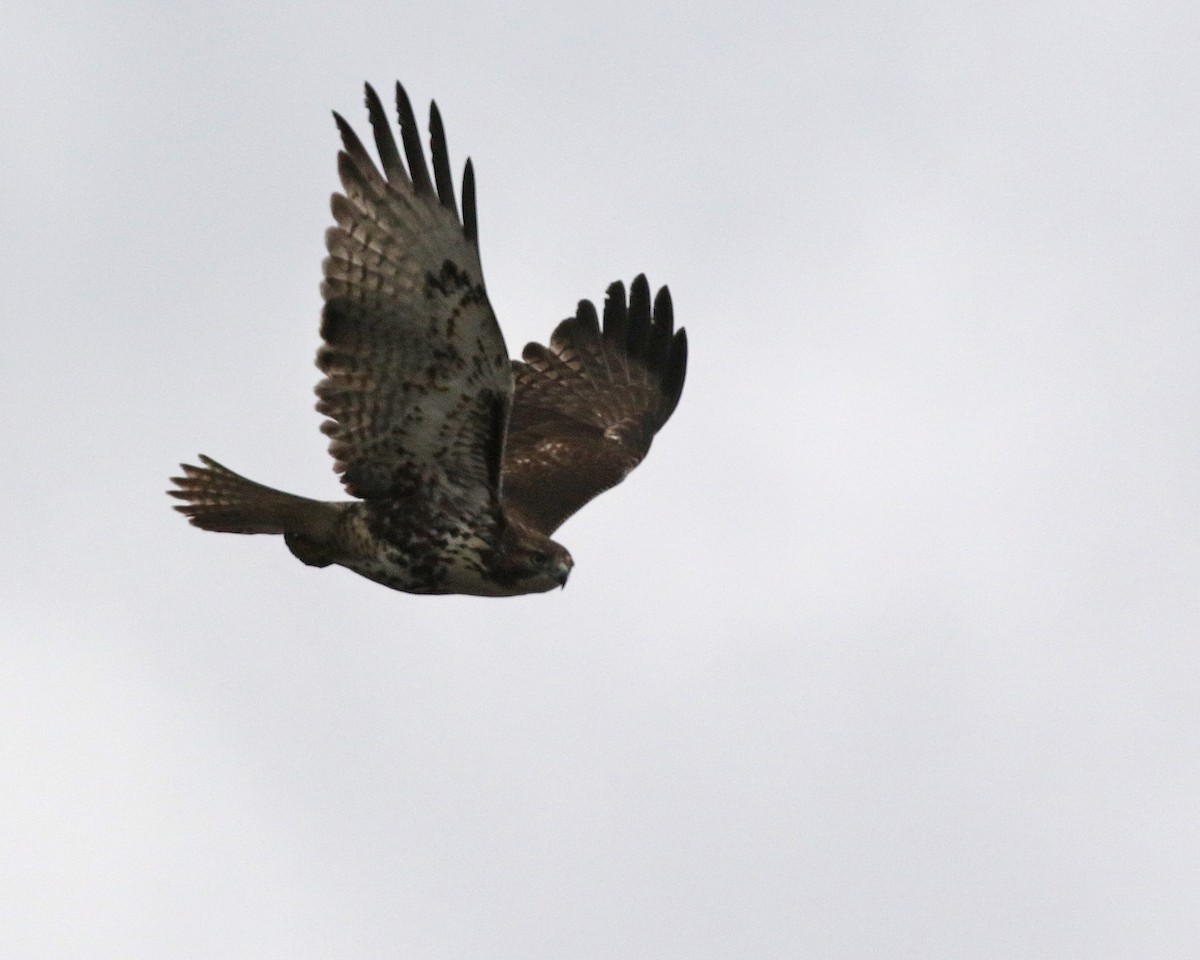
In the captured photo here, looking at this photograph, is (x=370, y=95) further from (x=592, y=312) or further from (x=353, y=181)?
(x=592, y=312)

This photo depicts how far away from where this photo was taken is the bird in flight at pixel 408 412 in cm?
922

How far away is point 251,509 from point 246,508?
0.03 meters

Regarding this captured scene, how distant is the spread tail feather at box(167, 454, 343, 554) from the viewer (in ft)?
33.1

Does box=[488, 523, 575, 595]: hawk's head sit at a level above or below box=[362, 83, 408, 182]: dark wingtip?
below

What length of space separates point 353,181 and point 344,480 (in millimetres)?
1411

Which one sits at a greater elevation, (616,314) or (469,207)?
(616,314)

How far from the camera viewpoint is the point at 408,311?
9.30m

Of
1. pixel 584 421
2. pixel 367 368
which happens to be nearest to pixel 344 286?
pixel 367 368

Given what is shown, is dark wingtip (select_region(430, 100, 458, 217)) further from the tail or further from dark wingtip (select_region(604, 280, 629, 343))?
dark wingtip (select_region(604, 280, 629, 343))

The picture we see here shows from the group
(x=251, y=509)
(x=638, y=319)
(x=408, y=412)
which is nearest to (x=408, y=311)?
(x=408, y=412)

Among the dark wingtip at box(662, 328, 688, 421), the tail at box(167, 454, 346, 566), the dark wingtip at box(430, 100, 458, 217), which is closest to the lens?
the dark wingtip at box(430, 100, 458, 217)

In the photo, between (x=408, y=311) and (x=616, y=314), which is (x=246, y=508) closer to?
(x=408, y=311)

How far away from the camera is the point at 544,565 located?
1018cm

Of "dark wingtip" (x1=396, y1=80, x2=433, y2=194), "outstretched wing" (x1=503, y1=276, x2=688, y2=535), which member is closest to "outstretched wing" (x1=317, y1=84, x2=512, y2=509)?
"dark wingtip" (x1=396, y1=80, x2=433, y2=194)
